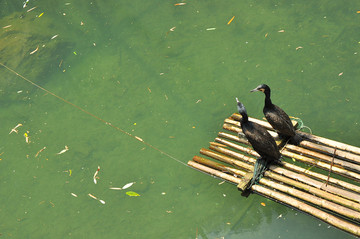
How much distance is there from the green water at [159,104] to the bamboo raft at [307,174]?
22 centimetres

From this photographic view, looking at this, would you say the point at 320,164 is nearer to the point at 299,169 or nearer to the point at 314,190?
the point at 299,169

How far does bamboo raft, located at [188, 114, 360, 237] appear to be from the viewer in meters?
3.61

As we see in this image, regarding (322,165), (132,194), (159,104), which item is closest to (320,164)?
(322,165)

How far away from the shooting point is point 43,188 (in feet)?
16.2

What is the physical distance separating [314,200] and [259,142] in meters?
0.77

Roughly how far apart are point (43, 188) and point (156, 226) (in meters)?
1.68

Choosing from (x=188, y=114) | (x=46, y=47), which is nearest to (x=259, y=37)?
(x=188, y=114)

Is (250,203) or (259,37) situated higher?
(259,37)

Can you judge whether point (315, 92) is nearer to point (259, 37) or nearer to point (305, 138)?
point (305, 138)

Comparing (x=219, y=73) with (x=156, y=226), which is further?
(x=219, y=73)

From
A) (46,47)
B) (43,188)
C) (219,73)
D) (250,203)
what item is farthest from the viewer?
(46,47)

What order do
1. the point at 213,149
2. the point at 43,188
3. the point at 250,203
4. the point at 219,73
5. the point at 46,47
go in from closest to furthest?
the point at 250,203 → the point at 213,149 → the point at 43,188 → the point at 219,73 → the point at 46,47

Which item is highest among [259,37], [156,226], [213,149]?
[259,37]

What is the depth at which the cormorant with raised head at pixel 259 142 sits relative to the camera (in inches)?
154
